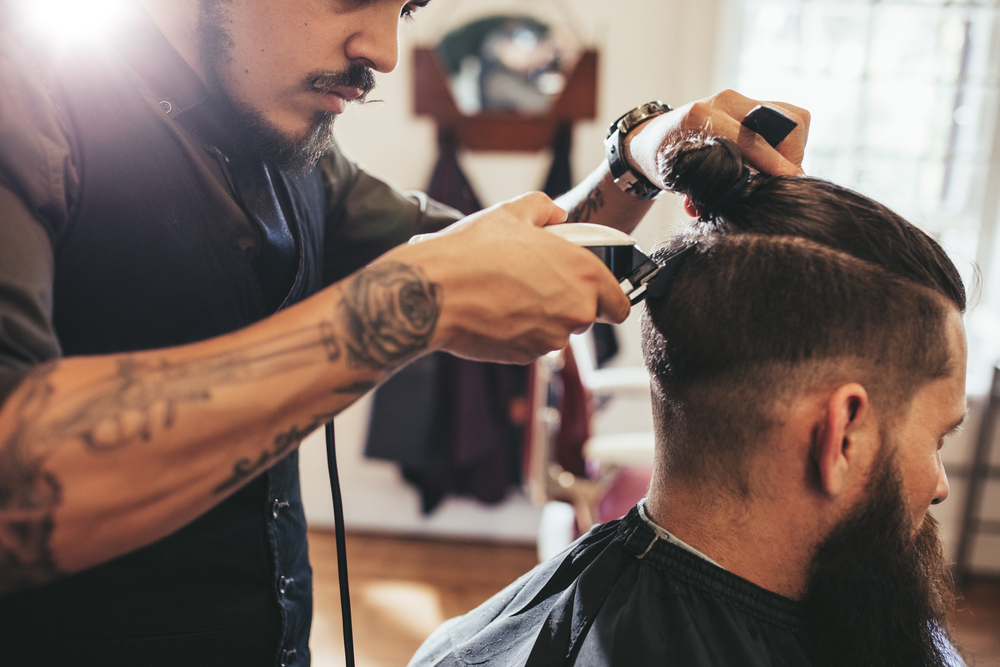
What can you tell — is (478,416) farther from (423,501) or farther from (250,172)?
(250,172)

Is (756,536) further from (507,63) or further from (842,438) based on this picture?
(507,63)

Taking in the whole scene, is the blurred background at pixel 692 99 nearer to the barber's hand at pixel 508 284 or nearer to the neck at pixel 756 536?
the neck at pixel 756 536

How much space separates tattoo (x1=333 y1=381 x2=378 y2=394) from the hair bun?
48cm

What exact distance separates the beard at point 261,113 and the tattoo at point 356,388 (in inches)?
19.5

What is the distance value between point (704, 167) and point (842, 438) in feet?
1.20

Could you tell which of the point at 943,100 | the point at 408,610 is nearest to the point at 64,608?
the point at 408,610

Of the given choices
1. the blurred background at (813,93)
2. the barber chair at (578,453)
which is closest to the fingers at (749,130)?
the barber chair at (578,453)

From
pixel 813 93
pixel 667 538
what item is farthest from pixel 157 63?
pixel 813 93

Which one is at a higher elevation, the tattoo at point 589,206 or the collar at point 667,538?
the tattoo at point 589,206

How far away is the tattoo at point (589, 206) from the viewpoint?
1179 millimetres

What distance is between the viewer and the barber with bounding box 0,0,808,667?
557mm

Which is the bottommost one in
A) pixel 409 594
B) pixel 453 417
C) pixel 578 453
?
pixel 409 594

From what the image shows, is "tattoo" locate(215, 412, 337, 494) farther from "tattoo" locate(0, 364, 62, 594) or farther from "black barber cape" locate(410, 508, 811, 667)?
"black barber cape" locate(410, 508, 811, 667)

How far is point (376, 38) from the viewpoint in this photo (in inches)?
36.1
